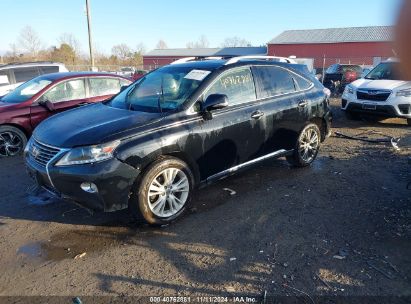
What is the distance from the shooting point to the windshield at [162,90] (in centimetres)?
443

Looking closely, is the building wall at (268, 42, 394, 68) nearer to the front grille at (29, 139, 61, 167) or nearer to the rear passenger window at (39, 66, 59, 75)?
the rear passenger window at (39, 66, 59, 75)

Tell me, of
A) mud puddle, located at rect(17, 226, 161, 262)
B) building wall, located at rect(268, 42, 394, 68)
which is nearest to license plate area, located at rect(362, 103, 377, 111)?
mud puddle, located at rect(17, 226, 161, 262)

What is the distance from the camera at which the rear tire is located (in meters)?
6.89

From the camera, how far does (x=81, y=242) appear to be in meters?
3.78

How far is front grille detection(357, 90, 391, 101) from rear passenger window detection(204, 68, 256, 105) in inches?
219

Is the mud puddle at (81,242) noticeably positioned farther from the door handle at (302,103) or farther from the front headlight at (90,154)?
the door handle at (302,103)

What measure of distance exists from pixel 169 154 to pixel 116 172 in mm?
676

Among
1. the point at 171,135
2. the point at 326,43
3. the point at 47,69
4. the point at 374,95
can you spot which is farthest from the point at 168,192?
the point at 326,43

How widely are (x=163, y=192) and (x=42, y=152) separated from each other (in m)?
1.38

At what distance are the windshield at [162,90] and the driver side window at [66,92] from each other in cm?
280

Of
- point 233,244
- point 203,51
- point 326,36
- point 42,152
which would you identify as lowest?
point 233,244

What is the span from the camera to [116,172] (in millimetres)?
3625

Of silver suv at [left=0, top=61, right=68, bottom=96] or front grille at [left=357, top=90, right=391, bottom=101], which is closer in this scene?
front grille at [left=357, top=90, right=391, bottom=101]

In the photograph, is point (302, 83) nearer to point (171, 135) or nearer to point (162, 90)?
point (162, 90)
